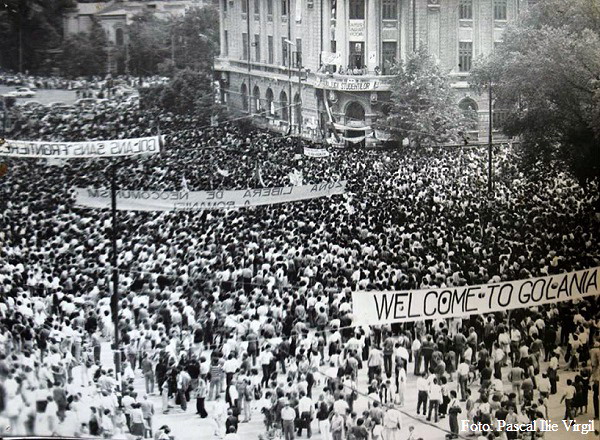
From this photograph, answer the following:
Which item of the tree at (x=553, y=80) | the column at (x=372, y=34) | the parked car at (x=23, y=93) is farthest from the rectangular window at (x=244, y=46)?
the tree at (x=553, y=80)

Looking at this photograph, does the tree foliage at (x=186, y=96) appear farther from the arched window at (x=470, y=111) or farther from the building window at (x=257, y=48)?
the arched window at (x=470, y=111)

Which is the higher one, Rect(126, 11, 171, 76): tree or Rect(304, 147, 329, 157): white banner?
Rect(126, 11, 171, 76): tree

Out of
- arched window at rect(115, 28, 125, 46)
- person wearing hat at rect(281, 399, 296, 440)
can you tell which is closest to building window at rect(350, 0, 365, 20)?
arched window at rect(115, 28, 125, 46)

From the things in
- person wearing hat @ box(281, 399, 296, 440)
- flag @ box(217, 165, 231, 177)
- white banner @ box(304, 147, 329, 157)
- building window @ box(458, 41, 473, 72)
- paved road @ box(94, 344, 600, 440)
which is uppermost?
building window @ box(458, 41, 473, 72)

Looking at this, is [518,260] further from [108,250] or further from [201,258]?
[108,250]

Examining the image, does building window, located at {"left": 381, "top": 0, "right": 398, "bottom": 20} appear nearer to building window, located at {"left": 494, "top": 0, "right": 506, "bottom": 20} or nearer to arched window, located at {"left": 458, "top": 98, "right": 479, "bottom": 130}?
building window, located at {"left": 494, "top": 0, "right": 506, "bottom": 20}

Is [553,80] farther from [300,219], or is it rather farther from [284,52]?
[300,219]
